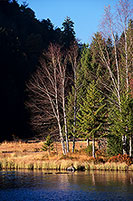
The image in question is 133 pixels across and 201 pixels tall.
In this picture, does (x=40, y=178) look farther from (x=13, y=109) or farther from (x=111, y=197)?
(x=13, y=109)

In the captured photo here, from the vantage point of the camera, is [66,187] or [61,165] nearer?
[66,187]

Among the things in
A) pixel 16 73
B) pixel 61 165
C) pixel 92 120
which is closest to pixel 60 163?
pixel 61 165

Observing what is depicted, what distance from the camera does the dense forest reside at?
29.3m

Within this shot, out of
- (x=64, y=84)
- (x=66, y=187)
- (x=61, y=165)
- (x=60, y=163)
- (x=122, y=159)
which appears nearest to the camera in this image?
(x=66, y=187)

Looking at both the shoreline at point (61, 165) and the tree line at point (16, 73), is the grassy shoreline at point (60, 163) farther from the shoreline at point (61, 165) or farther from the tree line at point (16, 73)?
the tree line at point (16, 73)

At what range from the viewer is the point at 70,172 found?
1011 inches

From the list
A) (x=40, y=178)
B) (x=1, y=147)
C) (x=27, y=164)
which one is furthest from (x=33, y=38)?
(x=40, y=178)

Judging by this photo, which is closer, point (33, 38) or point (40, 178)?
point (40, 178)

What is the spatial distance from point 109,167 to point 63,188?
855 cm

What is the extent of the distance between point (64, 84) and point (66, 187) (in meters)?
16.7

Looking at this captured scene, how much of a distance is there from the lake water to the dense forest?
696 cm

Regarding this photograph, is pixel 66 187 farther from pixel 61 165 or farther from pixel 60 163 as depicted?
pixel 60 163

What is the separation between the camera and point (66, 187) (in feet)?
62.2

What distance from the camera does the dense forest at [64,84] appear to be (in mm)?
29328
